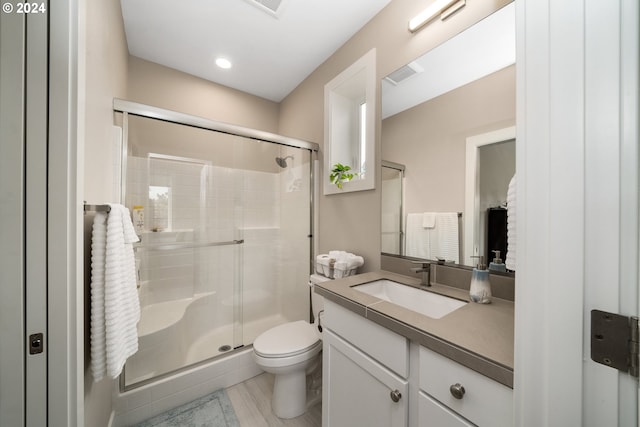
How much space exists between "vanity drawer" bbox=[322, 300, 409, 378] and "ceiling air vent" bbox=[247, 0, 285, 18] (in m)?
1.82

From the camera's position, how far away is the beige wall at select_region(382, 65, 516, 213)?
3.21 ft

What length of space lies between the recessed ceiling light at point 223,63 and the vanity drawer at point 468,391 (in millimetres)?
2433

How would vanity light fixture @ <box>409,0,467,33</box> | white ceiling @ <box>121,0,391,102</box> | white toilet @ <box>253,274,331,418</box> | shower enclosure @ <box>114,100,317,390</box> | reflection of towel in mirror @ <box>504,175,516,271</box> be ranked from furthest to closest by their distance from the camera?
1. shower enclosure @ <box>114,100,317,390</box>
2. white ceiling @ <box>121,0,391,102</box>
3. white toilet @ <box>253,274,331,418</box>
4. vanity light fixture @ <box>409,0,467,33</box>
5. reflection of towel in mirror @ <box>504,175,516,271</box>

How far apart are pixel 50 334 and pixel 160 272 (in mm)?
1196

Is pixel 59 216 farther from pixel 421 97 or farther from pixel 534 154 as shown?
pixel 421 97

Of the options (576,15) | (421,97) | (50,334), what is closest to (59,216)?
(50,334)

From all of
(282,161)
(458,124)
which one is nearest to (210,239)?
(282,161)

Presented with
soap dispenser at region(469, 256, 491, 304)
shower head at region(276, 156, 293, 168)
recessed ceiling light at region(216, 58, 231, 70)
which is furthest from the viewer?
shower head at region(276, 156, 293, 168)

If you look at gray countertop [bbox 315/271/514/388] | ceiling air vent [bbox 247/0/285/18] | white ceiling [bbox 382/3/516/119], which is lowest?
gray countertop [bbox 315/271/514/388]

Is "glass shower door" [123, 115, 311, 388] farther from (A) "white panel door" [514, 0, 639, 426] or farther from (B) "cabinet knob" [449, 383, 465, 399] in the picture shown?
(A) "white panel door" [514, 0, 639, 426]

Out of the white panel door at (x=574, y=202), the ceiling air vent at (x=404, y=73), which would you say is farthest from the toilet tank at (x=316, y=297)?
the ceiling air vent at (x=404, y=73)

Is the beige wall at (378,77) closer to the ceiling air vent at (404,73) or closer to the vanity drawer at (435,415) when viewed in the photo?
the ceiling air vent at (404,73)

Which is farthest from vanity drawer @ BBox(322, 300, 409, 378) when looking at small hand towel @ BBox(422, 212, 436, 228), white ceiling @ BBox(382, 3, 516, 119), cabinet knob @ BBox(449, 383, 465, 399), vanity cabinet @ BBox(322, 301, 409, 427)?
white ceiling @ BBox(382, 3, 516, 119)

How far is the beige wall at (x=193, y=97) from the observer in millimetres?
1976
